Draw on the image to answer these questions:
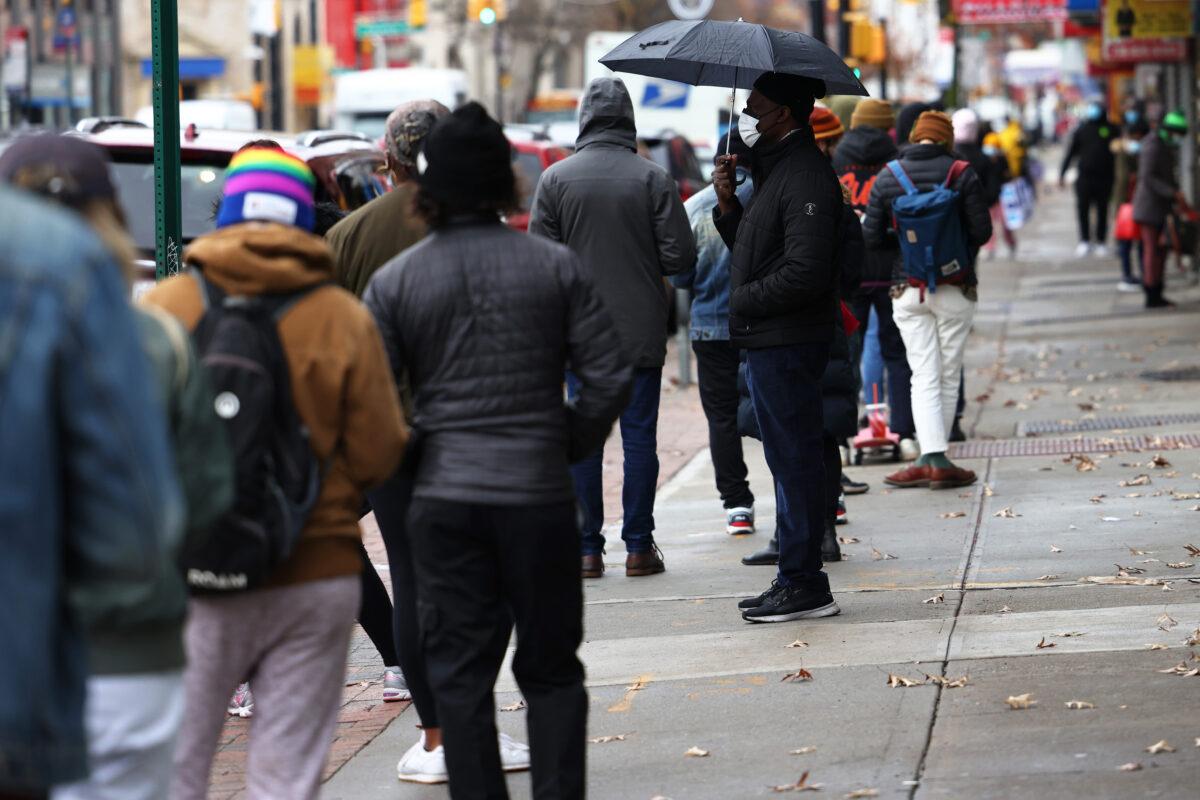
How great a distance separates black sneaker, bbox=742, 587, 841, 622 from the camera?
714 cm

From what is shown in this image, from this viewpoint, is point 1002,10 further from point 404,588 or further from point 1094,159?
point 404,588

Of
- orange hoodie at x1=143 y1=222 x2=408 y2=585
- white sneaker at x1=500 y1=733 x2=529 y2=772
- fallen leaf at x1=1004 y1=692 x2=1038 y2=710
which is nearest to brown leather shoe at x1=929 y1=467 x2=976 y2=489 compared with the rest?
fallen leaf at x1=1004 y1=692 x2=1038 y2=710

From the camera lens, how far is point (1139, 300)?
20.8 meters

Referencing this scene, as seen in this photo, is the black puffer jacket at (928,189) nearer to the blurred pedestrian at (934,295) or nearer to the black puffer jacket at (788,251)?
the blurred pedestrian at (934,295)

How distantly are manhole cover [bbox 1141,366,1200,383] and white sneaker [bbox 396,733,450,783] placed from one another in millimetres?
10035

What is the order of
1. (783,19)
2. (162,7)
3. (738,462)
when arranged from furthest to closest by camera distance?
(783,19) → (738,462) → (162,7)

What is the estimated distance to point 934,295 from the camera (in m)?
9.90

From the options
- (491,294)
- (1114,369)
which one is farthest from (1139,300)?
(491,294)

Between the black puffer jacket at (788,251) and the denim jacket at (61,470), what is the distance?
434 cm

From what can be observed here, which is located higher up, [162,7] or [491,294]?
[162,7]

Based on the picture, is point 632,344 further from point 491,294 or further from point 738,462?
point 491,294

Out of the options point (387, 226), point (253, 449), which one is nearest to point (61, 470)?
point (253, 449)

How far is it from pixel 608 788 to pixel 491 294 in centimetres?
157

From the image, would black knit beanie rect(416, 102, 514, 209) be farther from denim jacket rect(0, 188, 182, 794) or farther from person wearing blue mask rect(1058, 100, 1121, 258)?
person wearing blue mask rect(1058, 100, 1121, 258)
